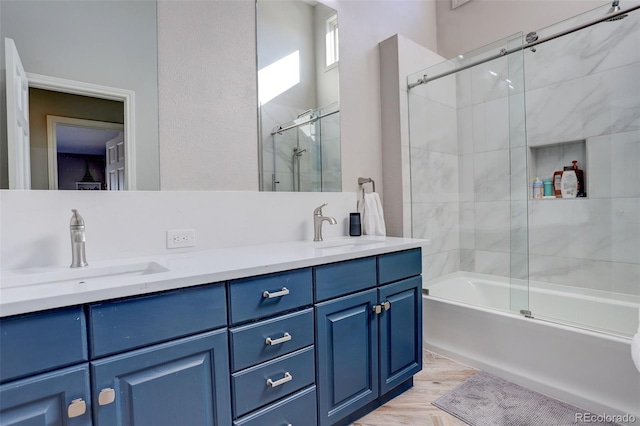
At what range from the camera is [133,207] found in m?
1.48

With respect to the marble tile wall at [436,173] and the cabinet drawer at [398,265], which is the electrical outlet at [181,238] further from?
the marble tile wall at [436,173]

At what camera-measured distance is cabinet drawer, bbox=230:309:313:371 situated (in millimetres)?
1159

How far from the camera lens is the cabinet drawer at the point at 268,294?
45.8 inches

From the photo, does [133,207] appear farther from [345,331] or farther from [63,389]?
[345,331]

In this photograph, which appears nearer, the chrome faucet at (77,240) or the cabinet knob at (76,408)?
the cabinet knob at (76,408)

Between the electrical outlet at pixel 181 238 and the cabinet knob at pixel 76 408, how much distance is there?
0.77 meters

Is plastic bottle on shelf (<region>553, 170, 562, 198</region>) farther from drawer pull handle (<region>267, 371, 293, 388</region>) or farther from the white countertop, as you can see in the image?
drawer pull handle (<region>267, 371, 293, 388</region>)

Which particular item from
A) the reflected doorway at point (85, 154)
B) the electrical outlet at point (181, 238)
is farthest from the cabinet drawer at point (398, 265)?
the reflected doorway at point (85, 154)

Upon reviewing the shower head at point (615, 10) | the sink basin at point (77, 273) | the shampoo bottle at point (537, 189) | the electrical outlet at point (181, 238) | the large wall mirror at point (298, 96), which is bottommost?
the sink basin at point (77, 273)

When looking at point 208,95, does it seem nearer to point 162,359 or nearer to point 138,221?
point 138,221

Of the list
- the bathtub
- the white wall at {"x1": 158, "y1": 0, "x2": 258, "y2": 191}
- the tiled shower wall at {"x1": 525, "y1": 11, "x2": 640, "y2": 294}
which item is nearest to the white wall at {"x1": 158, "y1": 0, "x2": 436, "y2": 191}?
the white wall at {"x1": 158, "y1": 0, "x2": 258, "y2": 191}

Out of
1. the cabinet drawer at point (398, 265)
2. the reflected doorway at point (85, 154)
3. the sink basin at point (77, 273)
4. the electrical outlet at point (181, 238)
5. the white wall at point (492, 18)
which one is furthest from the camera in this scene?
the white wall at point (492, 18)

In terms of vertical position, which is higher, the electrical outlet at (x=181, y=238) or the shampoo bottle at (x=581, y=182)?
the shampoo bottle at (x=581, y=182)

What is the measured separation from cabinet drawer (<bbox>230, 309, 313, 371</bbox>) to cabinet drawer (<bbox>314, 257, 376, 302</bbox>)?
4.5 inches
